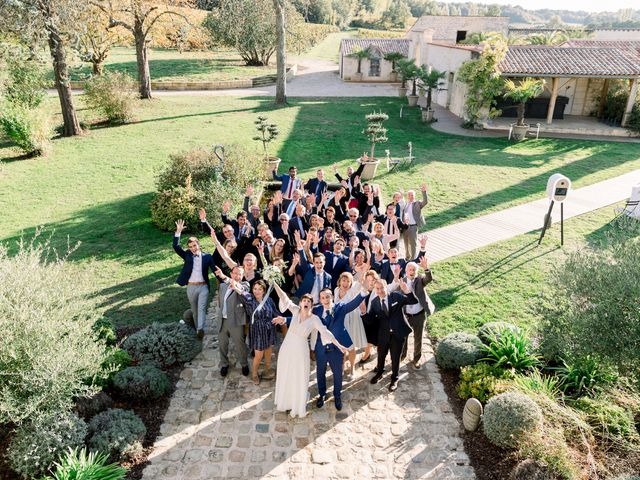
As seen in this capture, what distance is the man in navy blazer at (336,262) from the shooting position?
8.17 m

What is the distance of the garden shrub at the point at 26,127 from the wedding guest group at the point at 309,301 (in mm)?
12412

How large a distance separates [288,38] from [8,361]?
41.1 m

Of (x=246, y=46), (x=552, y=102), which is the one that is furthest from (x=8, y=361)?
(x=246, y=46)

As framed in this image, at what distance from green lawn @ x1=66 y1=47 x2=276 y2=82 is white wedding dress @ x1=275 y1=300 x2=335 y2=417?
3164 centimetres

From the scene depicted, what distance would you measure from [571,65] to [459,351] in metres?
21.8

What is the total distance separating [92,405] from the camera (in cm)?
639

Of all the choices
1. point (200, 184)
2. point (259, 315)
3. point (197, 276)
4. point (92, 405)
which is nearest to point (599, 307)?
point (259, 315)

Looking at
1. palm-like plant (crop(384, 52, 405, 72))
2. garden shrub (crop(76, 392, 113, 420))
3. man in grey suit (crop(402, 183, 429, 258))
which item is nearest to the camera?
garden shrub (crop(76, 392, 113, 420))

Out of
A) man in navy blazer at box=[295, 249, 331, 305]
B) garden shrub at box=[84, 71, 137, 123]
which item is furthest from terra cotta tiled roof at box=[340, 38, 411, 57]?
man in navy blazer at box=[295, 249, 331, 305]

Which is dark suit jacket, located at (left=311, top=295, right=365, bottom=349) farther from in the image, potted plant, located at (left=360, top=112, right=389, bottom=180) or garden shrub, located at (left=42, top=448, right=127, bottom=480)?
potted plant, located at (left=360, top=112, right=389, bottom=180)

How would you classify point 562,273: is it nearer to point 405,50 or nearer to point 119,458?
point 119,458

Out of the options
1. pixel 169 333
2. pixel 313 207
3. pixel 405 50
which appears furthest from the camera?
pixel 405 50

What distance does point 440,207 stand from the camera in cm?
1439

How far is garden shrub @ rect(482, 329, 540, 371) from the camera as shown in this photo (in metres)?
7.05
